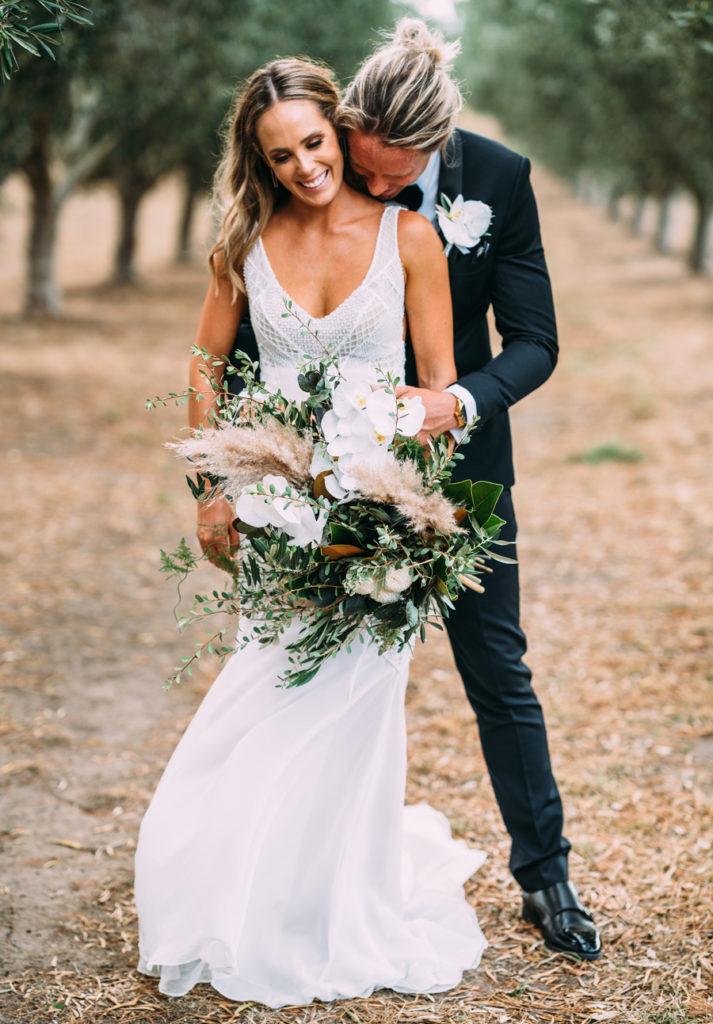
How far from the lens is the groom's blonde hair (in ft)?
8.52

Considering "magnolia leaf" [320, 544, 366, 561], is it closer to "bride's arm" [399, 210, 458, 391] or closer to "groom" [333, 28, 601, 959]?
"groom" [333, 28, 601, 959]

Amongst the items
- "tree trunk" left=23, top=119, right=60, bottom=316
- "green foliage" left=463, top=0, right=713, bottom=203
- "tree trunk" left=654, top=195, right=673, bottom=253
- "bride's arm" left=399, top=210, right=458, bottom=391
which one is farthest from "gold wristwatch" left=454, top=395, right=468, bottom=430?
"tree trunk" left=654, top=195, right=673, bottom=253

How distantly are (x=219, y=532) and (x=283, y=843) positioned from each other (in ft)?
2.80

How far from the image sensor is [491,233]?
112 inches

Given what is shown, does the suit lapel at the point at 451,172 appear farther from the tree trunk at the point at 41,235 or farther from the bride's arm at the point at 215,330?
the tree trunk at the point at 41,235

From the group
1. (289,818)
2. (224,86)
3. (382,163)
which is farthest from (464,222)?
(224,86)

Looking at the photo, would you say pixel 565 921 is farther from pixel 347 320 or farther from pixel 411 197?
pixel 411 197

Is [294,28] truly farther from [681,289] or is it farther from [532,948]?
[532,948]

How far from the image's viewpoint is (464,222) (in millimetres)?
2822

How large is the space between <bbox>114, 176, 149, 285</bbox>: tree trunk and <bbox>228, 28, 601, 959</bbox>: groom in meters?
20.1

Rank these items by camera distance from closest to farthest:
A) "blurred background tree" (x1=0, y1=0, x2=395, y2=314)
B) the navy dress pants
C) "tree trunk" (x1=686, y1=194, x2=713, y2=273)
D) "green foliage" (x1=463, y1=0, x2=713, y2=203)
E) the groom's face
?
the groom's face, the navy dress pants, "green foliage" (x1=463, y1=0, x2=713, y2=203), "blurred background tree" (x1=0, y1=0, x2=395, y2=314), "tree trunk" (x1=686, y1=194, x2=713, y2=273)

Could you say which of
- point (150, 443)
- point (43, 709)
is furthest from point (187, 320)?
point (43, 709)

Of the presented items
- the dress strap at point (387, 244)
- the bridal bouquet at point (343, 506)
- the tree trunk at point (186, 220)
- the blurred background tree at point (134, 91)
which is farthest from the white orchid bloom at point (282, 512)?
the tree trunk at point (186, 220)

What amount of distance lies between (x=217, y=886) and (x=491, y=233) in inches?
74.5
